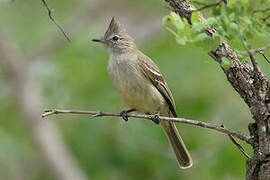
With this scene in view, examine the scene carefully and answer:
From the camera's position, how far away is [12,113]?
370 inches

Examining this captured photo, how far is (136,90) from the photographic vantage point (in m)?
6.32

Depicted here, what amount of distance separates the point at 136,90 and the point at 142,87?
4.4 inches

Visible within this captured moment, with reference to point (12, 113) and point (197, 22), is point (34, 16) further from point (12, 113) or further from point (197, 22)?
point (197, 22)

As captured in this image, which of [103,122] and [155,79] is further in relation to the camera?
[103,122]

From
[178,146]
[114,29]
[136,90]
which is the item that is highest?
[114,29]

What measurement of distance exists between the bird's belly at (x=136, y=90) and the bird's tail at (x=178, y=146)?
39cm

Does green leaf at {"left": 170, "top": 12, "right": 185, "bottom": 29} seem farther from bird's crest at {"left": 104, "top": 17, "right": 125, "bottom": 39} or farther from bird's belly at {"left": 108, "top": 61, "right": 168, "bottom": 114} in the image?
bird's crest at {"left": 104, "top": 17, "right": 125, "bottom": 39}

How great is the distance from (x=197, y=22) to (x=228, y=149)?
4531 mm

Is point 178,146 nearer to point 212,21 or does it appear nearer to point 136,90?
point 136,90

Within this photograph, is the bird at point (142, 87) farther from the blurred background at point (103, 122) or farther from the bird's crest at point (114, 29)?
the blurred background at point (103, 122)

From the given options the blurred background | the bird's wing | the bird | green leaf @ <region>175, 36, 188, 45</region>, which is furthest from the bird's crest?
green leaf @ <region>175, 36, 188, 45</region>

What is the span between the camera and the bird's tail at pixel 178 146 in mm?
6590

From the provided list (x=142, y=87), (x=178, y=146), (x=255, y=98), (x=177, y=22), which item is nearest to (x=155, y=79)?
(x=142, y=87)

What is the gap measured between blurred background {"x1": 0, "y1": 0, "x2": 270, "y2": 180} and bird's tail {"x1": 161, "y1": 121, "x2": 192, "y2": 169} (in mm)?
1009
